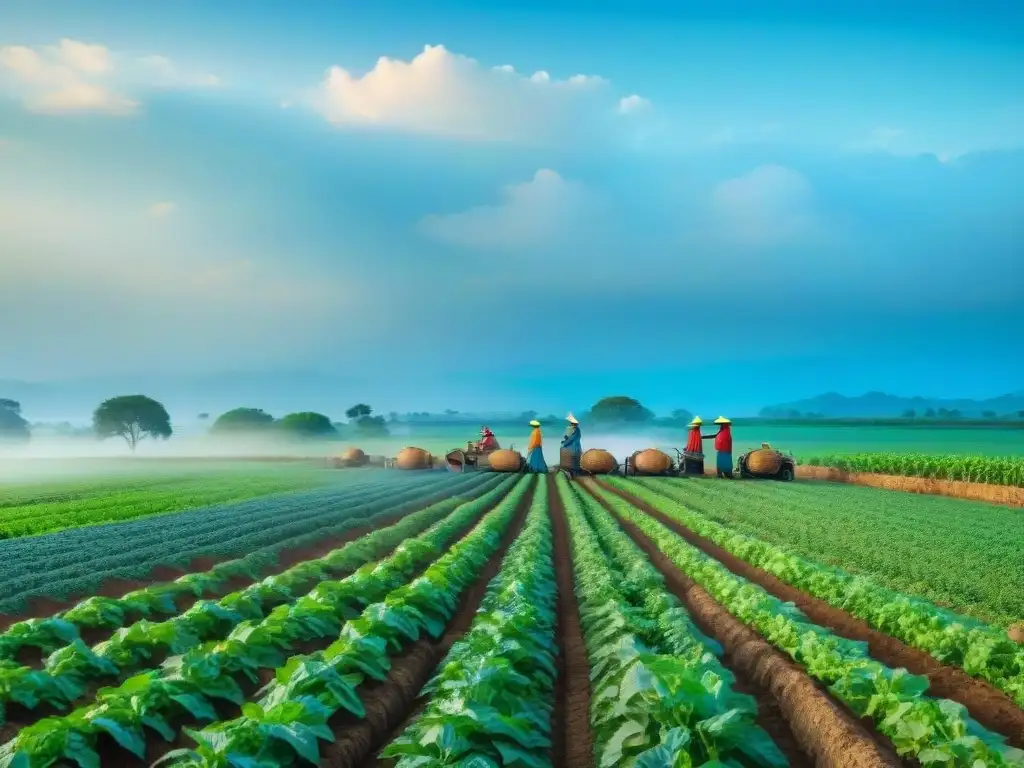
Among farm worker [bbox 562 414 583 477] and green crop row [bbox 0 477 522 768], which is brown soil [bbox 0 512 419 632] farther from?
farm worker [bbox 562 414 583 477]

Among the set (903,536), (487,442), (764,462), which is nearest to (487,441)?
(487,442)

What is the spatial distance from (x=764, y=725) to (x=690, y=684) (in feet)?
6.11

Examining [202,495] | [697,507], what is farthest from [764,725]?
[202,495]

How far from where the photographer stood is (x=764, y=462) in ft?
137

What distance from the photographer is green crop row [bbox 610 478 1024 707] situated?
24.5 ft

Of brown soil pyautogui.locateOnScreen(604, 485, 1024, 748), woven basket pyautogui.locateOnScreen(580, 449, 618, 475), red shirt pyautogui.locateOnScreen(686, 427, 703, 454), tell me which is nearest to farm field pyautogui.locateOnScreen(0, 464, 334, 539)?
woven basket pyautogui.locateOnScreen(580, 449, 618, 475)

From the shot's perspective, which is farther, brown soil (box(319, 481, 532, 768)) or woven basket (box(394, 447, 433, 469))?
woven basket (box(394, 447, 433, 469))

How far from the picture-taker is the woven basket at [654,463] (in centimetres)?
4484

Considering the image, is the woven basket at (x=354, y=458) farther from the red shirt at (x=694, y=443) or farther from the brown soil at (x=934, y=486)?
the brown soil at (x=934, y=486)

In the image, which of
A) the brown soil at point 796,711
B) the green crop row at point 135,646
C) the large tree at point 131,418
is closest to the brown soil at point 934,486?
the brown soil at point 796,711

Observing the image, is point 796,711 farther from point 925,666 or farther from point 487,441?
point 487,441

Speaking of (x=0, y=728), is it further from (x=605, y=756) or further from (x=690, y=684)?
(x=690, y=684)

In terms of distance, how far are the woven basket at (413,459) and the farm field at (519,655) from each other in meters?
32.9

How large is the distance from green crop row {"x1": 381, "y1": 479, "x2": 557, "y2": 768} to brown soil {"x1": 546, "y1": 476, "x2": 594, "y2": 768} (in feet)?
0.43
